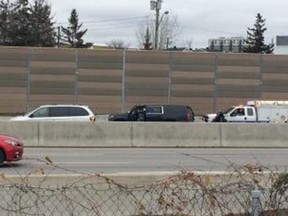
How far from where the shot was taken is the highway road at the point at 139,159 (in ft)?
49.4

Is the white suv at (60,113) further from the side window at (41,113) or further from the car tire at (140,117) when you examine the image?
the car tire at (140,117)

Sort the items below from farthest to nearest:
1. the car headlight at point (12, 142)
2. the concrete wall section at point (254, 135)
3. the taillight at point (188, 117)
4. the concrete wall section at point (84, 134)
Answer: the taillight at point (188, 117) < the concrete wall section at point (254, 135) < the concrete wall section at point (84, 134) < the car headlight at point (12, 142)

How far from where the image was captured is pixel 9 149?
50.4 feet

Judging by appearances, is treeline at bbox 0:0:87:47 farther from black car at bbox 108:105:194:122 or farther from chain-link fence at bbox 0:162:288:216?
chain-link fence at bbox 0:162:288:216

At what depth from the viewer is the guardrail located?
22469mm

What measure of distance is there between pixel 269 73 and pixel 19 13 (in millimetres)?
47576

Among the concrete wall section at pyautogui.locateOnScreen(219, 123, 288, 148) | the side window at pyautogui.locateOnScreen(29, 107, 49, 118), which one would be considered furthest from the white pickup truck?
the concrete wall section at pyautogui.locateOnScreen(219, 123, 288, 148)

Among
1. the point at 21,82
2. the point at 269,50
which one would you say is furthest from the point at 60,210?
the point at 269,50

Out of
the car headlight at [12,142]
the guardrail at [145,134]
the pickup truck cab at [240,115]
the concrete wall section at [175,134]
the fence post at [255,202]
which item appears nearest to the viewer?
the fence post at [255,202]

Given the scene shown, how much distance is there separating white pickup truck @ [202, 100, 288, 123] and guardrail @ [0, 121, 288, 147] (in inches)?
682

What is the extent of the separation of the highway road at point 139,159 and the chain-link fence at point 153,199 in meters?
7.53

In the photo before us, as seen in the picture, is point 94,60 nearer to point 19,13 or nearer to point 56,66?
point 56,66

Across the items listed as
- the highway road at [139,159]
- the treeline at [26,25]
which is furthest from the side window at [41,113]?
the treeline at [26,25]

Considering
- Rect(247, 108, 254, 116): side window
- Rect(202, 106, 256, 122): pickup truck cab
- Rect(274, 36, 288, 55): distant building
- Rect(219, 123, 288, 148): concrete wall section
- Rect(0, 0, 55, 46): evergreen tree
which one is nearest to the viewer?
Rect(219, 123, 288, 148): concrete wall section
